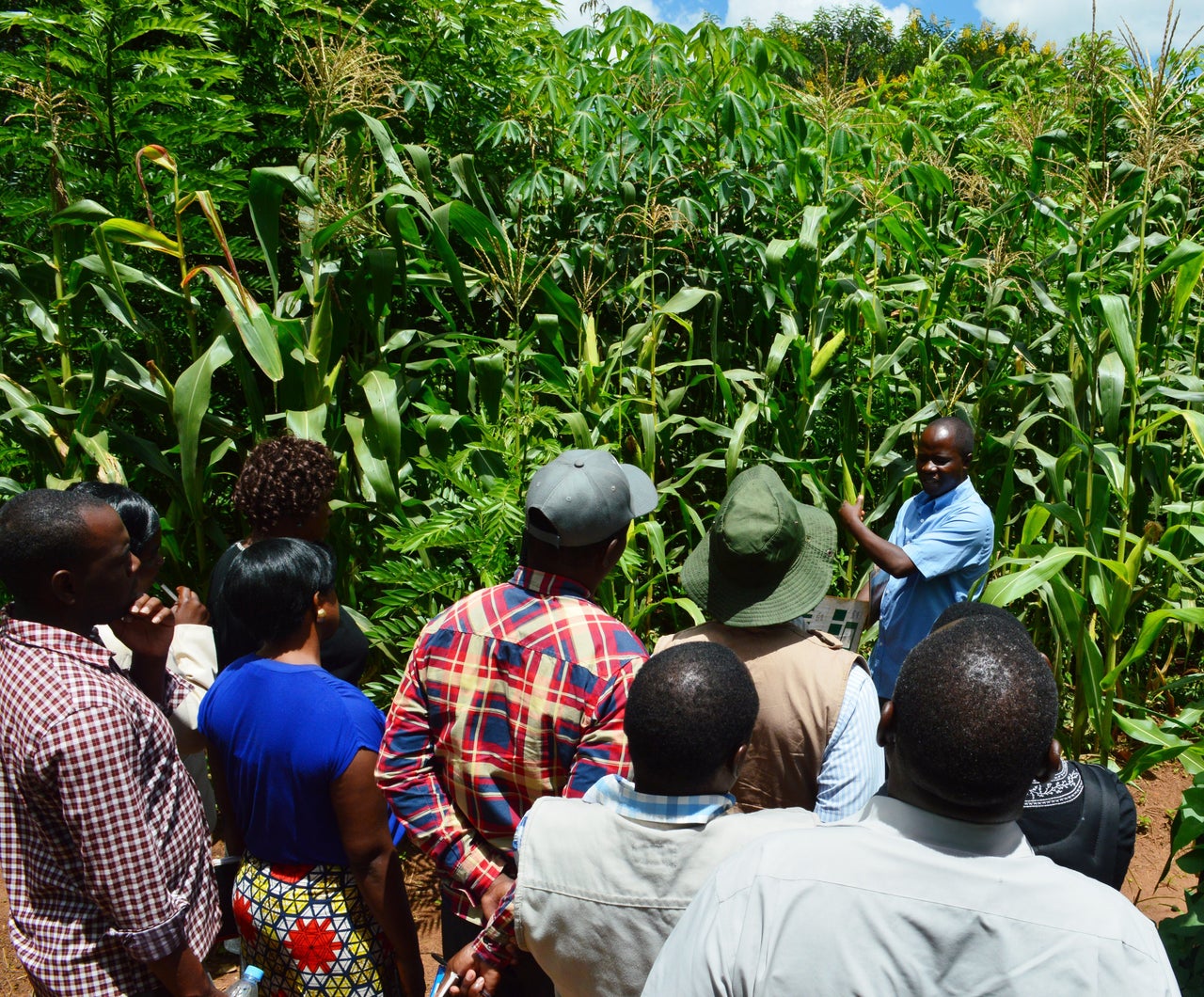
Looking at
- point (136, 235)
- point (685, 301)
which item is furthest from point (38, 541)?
point (685, 301)

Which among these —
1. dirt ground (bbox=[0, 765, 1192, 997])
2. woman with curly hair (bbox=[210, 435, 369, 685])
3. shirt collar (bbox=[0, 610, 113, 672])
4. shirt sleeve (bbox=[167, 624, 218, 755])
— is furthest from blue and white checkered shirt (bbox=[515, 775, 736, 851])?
dirt ground (bbox=[0, 765, 1192, 997])

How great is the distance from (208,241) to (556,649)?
9.27 ft

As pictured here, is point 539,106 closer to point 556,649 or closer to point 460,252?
point 460,252

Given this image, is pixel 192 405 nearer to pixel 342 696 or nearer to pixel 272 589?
pixel 272 589

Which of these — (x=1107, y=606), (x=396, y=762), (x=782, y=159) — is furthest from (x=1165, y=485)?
(x=396, y=762)

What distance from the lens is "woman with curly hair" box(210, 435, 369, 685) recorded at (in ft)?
8.35

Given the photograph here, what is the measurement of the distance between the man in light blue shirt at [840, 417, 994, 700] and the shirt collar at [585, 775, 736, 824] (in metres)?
1.96

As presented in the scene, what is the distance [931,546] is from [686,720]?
6.68 ft

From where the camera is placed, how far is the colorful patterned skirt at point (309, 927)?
1.98 m

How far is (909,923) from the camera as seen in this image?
1104 millimetres

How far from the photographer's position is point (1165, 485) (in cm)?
392

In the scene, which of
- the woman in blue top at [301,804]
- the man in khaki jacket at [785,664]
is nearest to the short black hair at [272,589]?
the woman in blue top at [301,804]

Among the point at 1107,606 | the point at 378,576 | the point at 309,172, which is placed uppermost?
the point at 309,172

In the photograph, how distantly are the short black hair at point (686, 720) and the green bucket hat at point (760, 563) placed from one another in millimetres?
515
